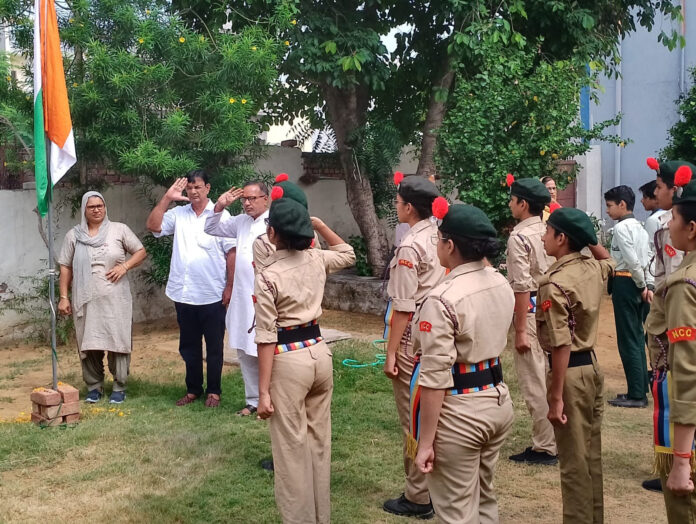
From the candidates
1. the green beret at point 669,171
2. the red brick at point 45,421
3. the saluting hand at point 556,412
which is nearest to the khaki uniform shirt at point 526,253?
the green beret at point 669,171

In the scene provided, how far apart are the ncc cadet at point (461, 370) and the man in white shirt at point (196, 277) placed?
10.6 ft

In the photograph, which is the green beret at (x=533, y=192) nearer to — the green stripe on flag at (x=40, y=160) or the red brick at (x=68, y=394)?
the green stripe on flag at (x=40, y=160)

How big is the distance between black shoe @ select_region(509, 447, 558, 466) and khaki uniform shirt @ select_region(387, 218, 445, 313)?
1.62 m

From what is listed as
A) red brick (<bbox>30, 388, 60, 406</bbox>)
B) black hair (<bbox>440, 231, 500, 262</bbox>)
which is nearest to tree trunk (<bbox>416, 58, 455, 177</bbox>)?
red brick (<bbox>30, 388, 60, 406</bbox>)

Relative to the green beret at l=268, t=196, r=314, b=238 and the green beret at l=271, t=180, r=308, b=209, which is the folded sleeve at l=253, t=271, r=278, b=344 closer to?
the green beret at l=268, t=196, r=314, b=238

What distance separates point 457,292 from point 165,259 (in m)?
6.57

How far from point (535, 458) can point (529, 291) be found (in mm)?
1125

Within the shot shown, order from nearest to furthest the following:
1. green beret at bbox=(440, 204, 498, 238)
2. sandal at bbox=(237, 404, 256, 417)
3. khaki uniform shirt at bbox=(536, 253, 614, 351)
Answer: green beret at bbox=(440, 204, 498, 238) → khaki uniform shirt at bbox=(536, 253, 614, 351) → sandal at bbox=(237, 404, 256, 417)

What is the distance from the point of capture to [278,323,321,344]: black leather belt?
3.92 meters

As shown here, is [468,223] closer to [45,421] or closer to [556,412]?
[556,412]

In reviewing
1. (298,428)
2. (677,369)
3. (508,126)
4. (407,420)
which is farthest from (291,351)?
(508,126)

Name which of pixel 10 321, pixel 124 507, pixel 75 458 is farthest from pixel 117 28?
pixel 124 507

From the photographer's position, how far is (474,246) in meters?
3.28

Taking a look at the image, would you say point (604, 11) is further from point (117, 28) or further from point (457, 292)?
point (457, 292)
